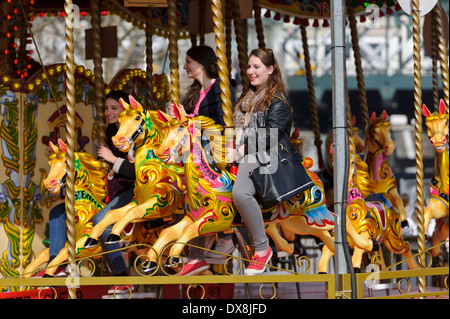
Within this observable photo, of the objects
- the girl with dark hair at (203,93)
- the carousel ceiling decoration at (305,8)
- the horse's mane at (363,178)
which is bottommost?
the horse's mane at (363,178)

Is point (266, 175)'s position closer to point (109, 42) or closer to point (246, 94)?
point (246, 94)

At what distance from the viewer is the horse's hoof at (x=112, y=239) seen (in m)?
6.19

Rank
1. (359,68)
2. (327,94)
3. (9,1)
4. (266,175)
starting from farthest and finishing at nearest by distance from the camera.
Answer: (327,94) → (359,68) → (9,1) → (266,175)

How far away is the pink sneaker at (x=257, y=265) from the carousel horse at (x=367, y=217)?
1.57 m

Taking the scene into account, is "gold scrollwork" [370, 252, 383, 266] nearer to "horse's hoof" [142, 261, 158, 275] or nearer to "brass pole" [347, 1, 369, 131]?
"brass pole" [347, 1, 369, 131]

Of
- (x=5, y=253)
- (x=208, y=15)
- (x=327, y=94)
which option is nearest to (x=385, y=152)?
(x=208, y=15)

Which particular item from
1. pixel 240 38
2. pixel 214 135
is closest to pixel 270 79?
pixel 214 135

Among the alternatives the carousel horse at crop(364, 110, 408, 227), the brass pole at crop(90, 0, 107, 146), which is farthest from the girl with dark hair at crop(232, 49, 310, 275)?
the carousel horse at crop(364, 110, 408, 227)

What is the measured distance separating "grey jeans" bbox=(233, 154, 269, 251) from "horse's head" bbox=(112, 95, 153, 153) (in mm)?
941

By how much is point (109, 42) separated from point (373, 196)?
3342mm

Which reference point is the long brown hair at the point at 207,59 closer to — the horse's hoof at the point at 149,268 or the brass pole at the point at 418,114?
the horse's hoof at the point at 149,268

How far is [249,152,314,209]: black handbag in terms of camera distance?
5.70 meters

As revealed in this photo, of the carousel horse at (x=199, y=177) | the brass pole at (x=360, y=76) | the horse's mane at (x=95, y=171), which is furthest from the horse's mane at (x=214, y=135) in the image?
the brass pole at (x=360, y=76)

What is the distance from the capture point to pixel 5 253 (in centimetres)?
710
